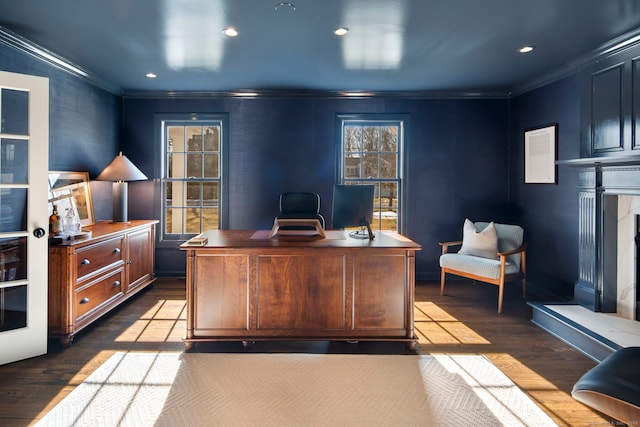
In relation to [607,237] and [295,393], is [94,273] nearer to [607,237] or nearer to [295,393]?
[295,393]

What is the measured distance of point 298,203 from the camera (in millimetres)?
4336

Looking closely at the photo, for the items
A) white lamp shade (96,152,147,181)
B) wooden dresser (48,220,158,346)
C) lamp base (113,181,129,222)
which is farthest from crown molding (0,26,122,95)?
wooden dresser (48,220,158,346)

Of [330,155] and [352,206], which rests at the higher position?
[330,155]

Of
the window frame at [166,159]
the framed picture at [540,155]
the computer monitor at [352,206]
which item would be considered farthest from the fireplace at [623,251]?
the window frame at [166,159]

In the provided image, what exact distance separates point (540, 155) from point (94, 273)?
4.90 metres

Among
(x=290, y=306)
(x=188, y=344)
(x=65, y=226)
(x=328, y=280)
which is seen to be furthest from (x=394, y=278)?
(x=65, y=226)

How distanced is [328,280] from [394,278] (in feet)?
1.68

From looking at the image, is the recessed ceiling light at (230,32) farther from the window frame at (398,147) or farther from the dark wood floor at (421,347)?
the dark wood floor at (421,347)

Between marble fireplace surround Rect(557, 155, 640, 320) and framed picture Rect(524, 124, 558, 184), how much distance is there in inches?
27.8

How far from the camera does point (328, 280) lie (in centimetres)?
295

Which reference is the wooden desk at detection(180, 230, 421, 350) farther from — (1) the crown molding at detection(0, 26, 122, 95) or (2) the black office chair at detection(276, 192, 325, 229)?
(1) the crown molding at detection(0, 26, 122, 95)

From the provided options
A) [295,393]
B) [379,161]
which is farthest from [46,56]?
[379,161]

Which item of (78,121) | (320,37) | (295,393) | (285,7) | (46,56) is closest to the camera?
(295,393)

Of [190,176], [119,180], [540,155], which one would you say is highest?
[540,155]
